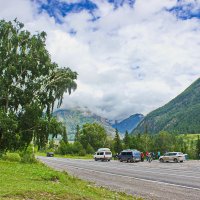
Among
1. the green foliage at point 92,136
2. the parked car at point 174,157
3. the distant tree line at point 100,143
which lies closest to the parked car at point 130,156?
the parked car at point 174,157

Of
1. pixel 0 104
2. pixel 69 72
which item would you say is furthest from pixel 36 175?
pixel 69 72

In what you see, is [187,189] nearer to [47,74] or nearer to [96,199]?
[96,199]

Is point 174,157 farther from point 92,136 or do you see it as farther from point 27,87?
point 92,136

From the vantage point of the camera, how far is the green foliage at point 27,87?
109 feet

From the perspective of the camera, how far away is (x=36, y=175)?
20.7m

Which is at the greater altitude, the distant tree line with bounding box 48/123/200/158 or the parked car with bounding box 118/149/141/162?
the distant tree line with bounding box 48/123/200/158

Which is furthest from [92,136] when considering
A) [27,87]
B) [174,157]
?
[27,87]

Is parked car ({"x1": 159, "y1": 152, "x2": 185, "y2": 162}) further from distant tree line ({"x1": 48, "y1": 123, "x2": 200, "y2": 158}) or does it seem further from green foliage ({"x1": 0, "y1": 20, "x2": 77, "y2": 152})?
distant tree line ({"x1": 48, "y1": 123, "x2": 200, "y2": 158})

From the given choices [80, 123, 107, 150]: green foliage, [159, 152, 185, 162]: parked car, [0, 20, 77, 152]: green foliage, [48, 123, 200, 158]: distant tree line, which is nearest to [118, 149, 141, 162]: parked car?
[159, 152, 185, 162]: parked car

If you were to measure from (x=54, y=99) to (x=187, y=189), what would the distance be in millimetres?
21241

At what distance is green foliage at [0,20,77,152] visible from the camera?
1308 inches

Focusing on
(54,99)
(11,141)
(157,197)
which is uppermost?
(54,99)

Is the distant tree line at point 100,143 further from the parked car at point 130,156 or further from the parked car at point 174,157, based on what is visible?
the parked car at point 174,157

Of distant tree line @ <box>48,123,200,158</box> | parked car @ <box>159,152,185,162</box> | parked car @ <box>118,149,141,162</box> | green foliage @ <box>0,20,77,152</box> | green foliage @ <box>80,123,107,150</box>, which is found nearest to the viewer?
green foliage @ <box>0,20,77,152</box>
